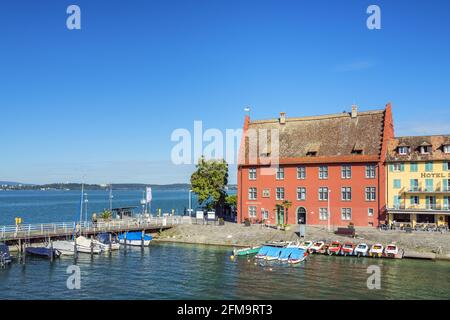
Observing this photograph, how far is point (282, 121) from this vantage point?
73.6m

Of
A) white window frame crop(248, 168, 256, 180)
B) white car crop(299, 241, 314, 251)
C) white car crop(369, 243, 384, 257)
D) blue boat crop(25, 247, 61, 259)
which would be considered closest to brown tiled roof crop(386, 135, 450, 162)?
white car crop(369, 243, 384, 257)

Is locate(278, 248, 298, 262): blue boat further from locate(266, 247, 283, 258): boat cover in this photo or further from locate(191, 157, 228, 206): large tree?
locate(191, 157, 228, 206): large tree

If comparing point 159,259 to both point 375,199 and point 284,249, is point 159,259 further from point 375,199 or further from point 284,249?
point 375,199

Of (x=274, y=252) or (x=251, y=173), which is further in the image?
(x=251, y=173)

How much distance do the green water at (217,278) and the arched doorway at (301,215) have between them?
15041mm

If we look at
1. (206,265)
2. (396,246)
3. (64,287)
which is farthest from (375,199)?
(64,287)

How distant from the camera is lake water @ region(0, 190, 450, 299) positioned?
35594 mm

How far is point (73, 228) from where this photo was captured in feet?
188

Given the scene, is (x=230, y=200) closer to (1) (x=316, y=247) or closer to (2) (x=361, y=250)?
(1) (x=316, y=247)

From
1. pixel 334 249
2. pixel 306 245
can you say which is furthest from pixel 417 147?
pixel 306 245

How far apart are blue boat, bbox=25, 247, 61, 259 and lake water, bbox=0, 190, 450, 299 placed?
3.76 feet

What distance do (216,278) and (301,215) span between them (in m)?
27.6

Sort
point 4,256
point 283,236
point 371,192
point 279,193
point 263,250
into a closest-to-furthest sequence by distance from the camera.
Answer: point 4,256, point 263,250, point 283,236, point 371,192, point 279,193
